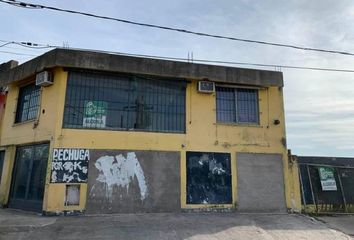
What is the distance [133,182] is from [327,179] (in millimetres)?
8262

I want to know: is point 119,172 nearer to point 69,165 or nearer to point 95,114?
point 69,165

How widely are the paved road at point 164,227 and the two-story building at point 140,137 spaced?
898mm

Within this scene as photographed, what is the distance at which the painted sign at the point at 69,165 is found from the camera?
11562mm

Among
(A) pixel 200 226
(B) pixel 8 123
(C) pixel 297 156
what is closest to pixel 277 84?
(C) pixel 297 156

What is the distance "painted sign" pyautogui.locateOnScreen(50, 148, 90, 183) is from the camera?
1156cm

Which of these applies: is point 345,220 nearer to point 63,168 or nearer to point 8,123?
point 63,168

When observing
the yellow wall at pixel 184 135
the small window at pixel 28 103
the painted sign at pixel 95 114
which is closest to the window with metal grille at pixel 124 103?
the painted sign at pixel 95 114

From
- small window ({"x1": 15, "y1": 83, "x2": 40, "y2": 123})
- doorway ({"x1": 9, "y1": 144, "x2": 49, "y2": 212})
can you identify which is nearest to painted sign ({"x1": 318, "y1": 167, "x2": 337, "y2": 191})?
doorway ({"x1": 9, "y1": 144, "x2": 49, "y2": 212})

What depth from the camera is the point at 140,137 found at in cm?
1255

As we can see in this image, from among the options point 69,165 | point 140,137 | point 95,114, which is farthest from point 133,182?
point 95,114

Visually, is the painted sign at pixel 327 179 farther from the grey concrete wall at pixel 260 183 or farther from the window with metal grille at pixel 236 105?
the window with metal grille at pixel 236 105

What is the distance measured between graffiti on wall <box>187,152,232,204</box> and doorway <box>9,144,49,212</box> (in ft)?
17.5

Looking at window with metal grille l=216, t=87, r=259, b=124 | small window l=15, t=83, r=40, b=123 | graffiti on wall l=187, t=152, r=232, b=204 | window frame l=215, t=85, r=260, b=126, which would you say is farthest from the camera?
window with metal grille l=216, t=87, r=259, b=124

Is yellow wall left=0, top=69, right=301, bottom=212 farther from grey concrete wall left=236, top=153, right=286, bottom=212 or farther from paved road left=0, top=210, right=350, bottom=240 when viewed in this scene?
paved road left=0, top=210, right=350, bottom=240
